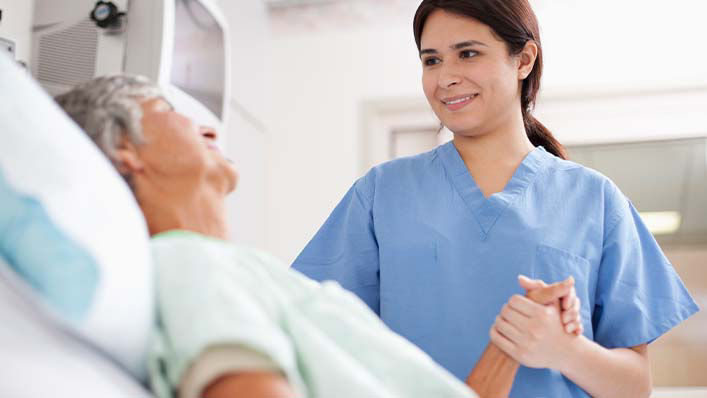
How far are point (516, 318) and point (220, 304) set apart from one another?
503 millimetres

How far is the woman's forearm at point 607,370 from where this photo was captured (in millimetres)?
1048

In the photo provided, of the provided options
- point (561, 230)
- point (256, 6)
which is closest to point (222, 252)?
point (561, 230)

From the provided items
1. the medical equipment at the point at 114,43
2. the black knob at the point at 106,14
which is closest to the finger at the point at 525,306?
the medical equipment at the point at 114,43

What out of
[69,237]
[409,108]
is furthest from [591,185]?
[409,108]

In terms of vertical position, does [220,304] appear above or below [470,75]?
below

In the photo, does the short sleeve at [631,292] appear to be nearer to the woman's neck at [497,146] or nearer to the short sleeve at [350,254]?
the woman's neck at [497,146]

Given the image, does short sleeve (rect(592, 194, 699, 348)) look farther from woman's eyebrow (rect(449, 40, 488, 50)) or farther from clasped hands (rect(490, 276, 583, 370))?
woman's eyebrow (rect(449, 40, 488, 50))

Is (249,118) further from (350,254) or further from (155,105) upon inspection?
(155,105)

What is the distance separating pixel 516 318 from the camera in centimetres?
96

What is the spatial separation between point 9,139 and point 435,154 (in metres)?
0.91

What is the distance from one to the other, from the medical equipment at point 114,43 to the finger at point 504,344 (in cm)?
106

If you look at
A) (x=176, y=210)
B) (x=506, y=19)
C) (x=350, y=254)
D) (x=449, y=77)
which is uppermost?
(x=506, y=19)

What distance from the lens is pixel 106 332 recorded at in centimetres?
57

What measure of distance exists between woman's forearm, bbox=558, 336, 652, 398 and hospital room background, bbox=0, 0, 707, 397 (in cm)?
132
